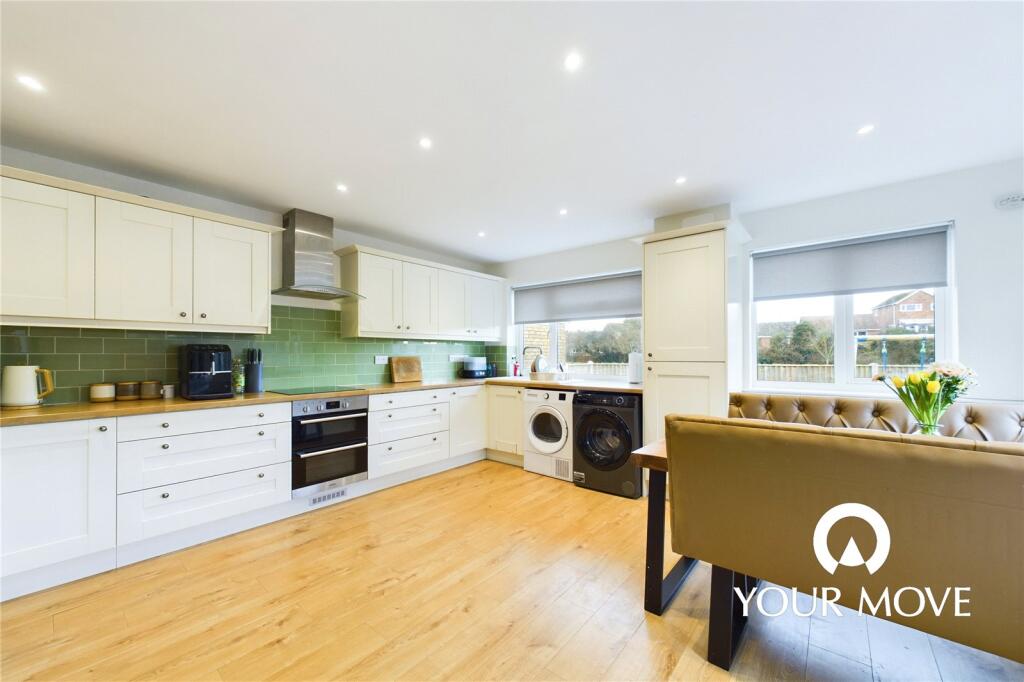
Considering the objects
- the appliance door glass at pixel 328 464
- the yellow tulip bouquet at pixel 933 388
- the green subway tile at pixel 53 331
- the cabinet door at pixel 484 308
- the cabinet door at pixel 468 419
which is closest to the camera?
the yellow tulip bouquet at pixel 933 388

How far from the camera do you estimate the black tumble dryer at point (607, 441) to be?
3182mm

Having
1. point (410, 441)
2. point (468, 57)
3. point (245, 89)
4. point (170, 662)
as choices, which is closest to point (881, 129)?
point (468, 57)

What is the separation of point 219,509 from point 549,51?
3.12 metres

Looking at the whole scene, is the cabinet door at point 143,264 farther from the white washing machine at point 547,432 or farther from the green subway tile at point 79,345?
the white washing machine at point 547,432

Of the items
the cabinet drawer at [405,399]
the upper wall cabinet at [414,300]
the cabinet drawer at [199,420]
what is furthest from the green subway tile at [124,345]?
the cabinet drawer at [405,399]

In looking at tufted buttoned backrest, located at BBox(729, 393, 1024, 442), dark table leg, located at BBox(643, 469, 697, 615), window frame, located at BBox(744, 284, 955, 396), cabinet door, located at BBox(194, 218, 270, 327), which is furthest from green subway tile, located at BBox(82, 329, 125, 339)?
window frame, located at BBox(744, 284, 955, 396)

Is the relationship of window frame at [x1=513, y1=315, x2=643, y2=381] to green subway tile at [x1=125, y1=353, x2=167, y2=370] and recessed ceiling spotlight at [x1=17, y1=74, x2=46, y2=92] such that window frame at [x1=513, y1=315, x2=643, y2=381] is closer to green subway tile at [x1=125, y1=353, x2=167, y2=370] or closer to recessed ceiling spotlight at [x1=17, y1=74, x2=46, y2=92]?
green subway tile at [x1=125, y1=353, x2=167, y2=370]

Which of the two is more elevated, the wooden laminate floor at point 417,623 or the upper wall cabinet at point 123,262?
the upper wall cabinet at point 123,262

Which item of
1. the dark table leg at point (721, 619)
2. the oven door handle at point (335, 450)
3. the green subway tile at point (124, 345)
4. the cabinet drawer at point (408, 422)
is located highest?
the green subway tile at point (124, 345)

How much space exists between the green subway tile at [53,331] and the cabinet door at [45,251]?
340mm

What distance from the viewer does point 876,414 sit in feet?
6.41

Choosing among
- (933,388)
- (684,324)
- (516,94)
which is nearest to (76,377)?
(516,94)

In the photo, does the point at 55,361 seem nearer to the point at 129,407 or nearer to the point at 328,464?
the point at 129,407

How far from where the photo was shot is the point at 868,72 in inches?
64.9
